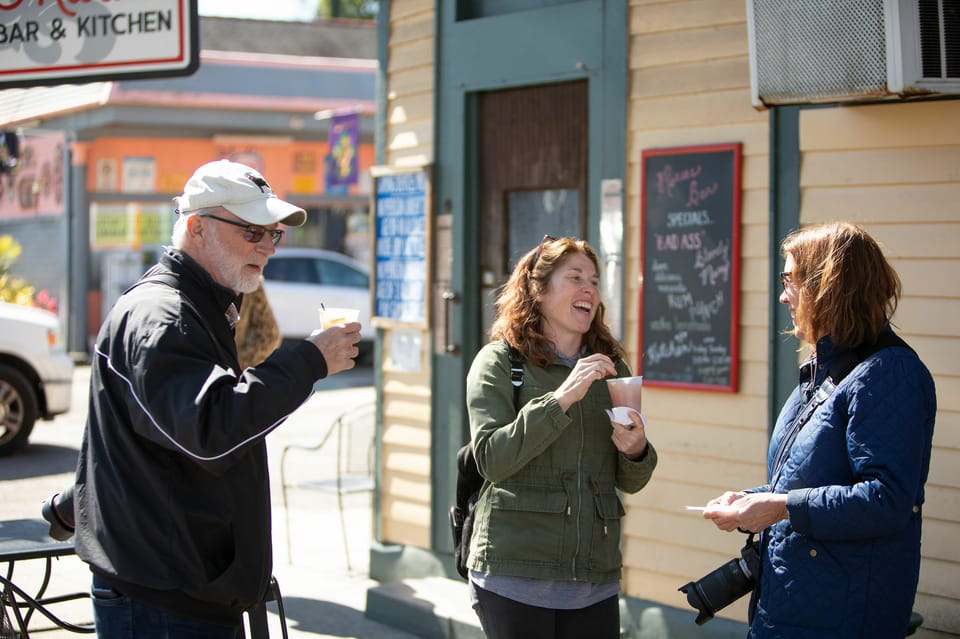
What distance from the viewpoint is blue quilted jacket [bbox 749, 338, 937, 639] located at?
287 cm

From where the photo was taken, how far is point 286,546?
793cm

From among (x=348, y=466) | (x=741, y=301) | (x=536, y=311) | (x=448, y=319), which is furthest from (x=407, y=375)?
(x=536, y=311)

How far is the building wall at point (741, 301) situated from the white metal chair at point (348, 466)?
2.16 m

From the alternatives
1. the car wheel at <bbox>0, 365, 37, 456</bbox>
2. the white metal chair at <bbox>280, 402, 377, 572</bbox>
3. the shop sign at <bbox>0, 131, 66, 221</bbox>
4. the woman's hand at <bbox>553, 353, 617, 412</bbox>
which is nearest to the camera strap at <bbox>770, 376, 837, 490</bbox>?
the woman's hand at <bbox>553, 353, 617, 412</bbox>

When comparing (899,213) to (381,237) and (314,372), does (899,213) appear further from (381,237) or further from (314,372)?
(381,237)

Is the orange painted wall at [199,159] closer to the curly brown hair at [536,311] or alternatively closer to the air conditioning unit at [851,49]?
the air conditioning unit at [851,49]

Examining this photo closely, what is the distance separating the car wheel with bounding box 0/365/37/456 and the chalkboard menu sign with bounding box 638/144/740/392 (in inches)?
280

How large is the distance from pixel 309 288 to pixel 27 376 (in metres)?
7.50

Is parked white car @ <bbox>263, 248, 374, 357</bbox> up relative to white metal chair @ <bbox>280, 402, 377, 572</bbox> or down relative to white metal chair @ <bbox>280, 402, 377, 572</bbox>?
up

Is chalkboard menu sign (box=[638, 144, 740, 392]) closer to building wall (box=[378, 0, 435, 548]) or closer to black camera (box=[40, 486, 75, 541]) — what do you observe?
building wall (box=[378, 0, 435, 548])

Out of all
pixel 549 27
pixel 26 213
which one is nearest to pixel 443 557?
pixel 549 27

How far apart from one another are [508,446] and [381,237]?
143 inches

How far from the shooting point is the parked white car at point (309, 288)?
1784 centimetres

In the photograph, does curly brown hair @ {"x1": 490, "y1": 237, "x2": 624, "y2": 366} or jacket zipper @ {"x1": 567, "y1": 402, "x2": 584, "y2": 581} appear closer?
jacket zipper @ {"x1": 567, "y1": 402, "x2": 584, "y2": 581}
